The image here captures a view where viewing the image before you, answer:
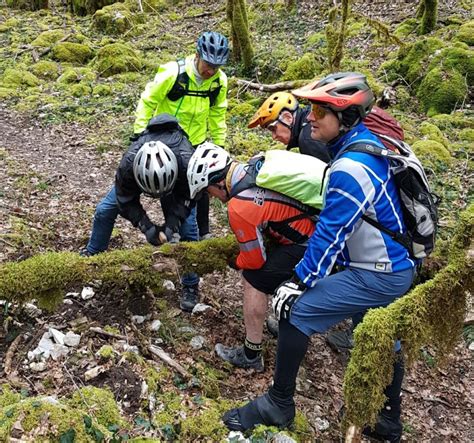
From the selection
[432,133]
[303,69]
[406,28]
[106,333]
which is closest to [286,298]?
[106,333]

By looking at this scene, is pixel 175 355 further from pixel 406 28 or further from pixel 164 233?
pixel 406 28

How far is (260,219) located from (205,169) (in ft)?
2.40

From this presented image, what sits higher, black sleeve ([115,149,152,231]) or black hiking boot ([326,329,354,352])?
black sleeve ([115,149,152,231])

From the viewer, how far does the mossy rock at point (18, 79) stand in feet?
55.5

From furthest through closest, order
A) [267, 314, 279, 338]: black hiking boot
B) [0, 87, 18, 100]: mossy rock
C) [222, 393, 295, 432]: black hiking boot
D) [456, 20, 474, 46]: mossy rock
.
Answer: [456, 20, 474, 46]: mossy rock, [0, 87, 18, 100]: mossy rock, [267, 314, 279, 338]: black hiking boot, [222, 393, 295, 432]: black hiking boot

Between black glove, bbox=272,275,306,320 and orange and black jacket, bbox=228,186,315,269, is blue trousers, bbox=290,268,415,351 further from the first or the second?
orange and black jacket, bbox=228,186,315,269

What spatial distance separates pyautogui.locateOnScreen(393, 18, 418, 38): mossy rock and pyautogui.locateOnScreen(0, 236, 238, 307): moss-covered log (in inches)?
646

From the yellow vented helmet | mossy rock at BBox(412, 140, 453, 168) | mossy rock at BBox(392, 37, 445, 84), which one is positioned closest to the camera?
the yellow vented helmet

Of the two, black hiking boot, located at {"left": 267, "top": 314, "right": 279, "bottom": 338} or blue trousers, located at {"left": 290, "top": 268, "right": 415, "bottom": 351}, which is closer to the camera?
blue trousers, located at {"left": 290, "top": 268, "right": 415, "bottom": 351}

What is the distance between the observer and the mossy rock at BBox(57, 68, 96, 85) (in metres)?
17.4

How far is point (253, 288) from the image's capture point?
202 inches

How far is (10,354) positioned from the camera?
4.68 meters

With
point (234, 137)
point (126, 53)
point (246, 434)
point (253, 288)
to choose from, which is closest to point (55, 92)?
point (126, 53)

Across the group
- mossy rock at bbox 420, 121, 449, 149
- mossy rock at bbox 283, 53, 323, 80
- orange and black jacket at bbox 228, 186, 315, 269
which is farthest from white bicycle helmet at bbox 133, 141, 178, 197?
mossy rock at bbox 283, 53, 323, 80
